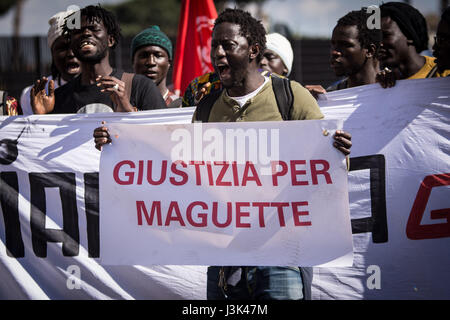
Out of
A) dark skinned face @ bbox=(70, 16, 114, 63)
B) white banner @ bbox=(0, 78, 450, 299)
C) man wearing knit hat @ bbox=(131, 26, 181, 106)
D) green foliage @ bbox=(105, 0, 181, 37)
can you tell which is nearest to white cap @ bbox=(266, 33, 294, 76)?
man wearing knit hat @ bbox=(131, 26, 181, 106)

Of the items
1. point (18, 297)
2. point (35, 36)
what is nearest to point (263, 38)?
point (18, 297)

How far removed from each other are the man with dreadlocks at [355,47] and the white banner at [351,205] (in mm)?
346

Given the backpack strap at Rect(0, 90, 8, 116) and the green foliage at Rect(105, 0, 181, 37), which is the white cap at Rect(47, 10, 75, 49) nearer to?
the backpack strap at Rect(0, 90, 8, 116)

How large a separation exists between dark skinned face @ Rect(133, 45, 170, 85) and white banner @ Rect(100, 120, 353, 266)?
5.84 feet

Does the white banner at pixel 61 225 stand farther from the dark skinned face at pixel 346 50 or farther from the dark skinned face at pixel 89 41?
the dark skinned face at pixel 346 50

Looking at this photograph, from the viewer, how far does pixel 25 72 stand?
43.2ft

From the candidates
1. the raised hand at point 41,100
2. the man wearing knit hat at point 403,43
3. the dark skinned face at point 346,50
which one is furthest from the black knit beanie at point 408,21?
the raised hand at point 41,100

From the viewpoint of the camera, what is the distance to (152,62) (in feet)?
16.9

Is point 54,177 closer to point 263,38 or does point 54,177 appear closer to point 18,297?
point 18,297

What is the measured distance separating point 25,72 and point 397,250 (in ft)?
37.3

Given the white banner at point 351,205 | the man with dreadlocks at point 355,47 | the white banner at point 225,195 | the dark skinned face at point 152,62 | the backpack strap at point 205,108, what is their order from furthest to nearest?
the dark skinned face at point 152,62
the man with dreadlocks at point 355,47
the white banner at point 351,205
the backpack strap at point 205,108
the white banner at point 225,195

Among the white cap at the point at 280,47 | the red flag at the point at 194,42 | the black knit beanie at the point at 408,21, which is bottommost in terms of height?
the black knit beanie at the point at 408,21

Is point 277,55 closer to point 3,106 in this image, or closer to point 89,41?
point 89,41

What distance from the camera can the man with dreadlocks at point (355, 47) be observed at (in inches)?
160
